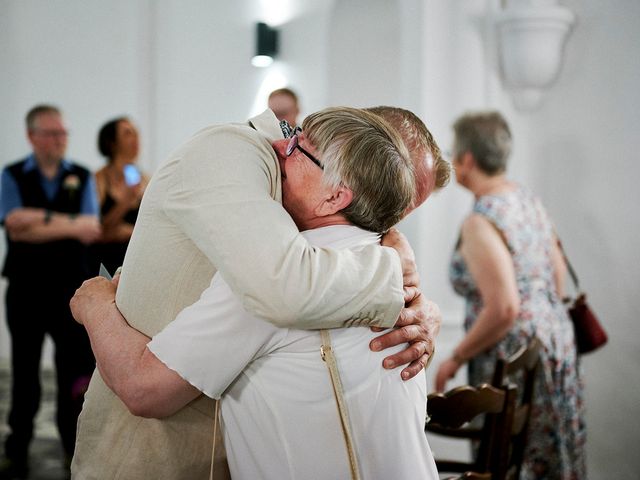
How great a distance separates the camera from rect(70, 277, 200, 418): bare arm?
115 cm

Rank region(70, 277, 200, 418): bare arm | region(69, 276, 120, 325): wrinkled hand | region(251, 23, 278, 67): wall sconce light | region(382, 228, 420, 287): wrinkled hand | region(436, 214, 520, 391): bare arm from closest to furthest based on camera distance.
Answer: region(70, 277, 200, 418): bare arm
region(69, 276, 120, 325): wrinkled hand
region(382, 228, 420, 287): wrinkled hand
region(436, 214, 520, 391): bare arm
region(251, 23, 278, 67): wall sconce light

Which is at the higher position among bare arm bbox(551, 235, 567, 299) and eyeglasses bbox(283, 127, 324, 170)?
eyeglasses bbox(283, 127, 324, 170)

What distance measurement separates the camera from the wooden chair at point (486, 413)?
1.94 meters

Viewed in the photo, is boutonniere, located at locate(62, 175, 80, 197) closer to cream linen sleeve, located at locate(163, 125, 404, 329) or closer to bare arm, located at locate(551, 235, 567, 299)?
bare arm, located at locate(551, 235, 567, 299)

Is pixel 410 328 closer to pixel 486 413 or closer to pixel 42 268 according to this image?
pixel 486 413


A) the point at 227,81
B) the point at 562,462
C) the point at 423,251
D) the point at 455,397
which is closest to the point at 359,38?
the point at 227,81

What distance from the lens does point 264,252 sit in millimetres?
1042

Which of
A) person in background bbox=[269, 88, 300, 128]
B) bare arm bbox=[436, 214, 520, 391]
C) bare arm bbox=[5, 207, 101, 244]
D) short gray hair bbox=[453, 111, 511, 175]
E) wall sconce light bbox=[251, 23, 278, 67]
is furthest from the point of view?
wall sconce light bbox=[251, 23, 278, 67]

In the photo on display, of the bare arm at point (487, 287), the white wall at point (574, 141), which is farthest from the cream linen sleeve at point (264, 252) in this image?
the white wall at point (574, 141)

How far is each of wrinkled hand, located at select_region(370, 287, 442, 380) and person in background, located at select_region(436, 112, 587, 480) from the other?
4.71ft

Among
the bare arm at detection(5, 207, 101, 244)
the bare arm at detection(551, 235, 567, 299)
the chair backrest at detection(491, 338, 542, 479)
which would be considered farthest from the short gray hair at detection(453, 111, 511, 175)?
the bare arm at detection(5, 207, 101, 244)

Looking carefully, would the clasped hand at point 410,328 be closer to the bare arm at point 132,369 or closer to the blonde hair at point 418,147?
the blonde hair at point 418,147

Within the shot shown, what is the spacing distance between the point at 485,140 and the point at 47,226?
2.43 metres

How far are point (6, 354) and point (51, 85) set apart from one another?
2.31m
